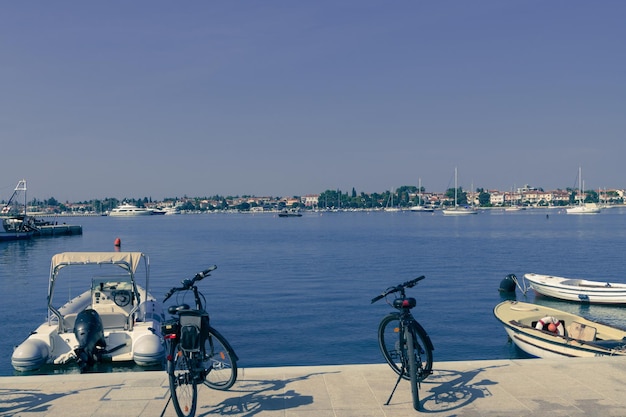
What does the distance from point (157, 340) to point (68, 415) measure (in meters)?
9.31

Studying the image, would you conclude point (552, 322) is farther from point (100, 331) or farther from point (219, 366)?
point (100, 331)

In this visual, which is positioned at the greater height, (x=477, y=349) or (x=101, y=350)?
(x=101, y=350)

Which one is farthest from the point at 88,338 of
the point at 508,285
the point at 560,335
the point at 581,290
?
the point at 508,285

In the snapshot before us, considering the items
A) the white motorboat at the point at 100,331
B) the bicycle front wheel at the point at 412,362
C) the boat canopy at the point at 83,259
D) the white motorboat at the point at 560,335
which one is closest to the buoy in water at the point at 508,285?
the white motorboat at the point at 560,335

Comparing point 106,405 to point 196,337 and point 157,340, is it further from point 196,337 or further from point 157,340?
point 157,340

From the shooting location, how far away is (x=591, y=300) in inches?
1309

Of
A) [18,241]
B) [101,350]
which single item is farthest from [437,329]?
[18,241]

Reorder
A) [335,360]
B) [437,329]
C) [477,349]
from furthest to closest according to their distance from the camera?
[437,329] < [477,349] < [335,360]

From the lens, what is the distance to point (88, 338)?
16031 millimetres

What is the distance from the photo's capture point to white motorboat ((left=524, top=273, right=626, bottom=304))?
32.6 metres

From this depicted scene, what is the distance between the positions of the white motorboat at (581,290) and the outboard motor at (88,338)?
2713cm

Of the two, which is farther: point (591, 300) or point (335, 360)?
point (591, 300)

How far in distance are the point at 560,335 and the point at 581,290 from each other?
741 inches

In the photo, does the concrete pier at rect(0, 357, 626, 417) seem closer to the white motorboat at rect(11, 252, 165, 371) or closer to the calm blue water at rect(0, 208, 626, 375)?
the white motorboat at rect(11, 252, 165, 371)
